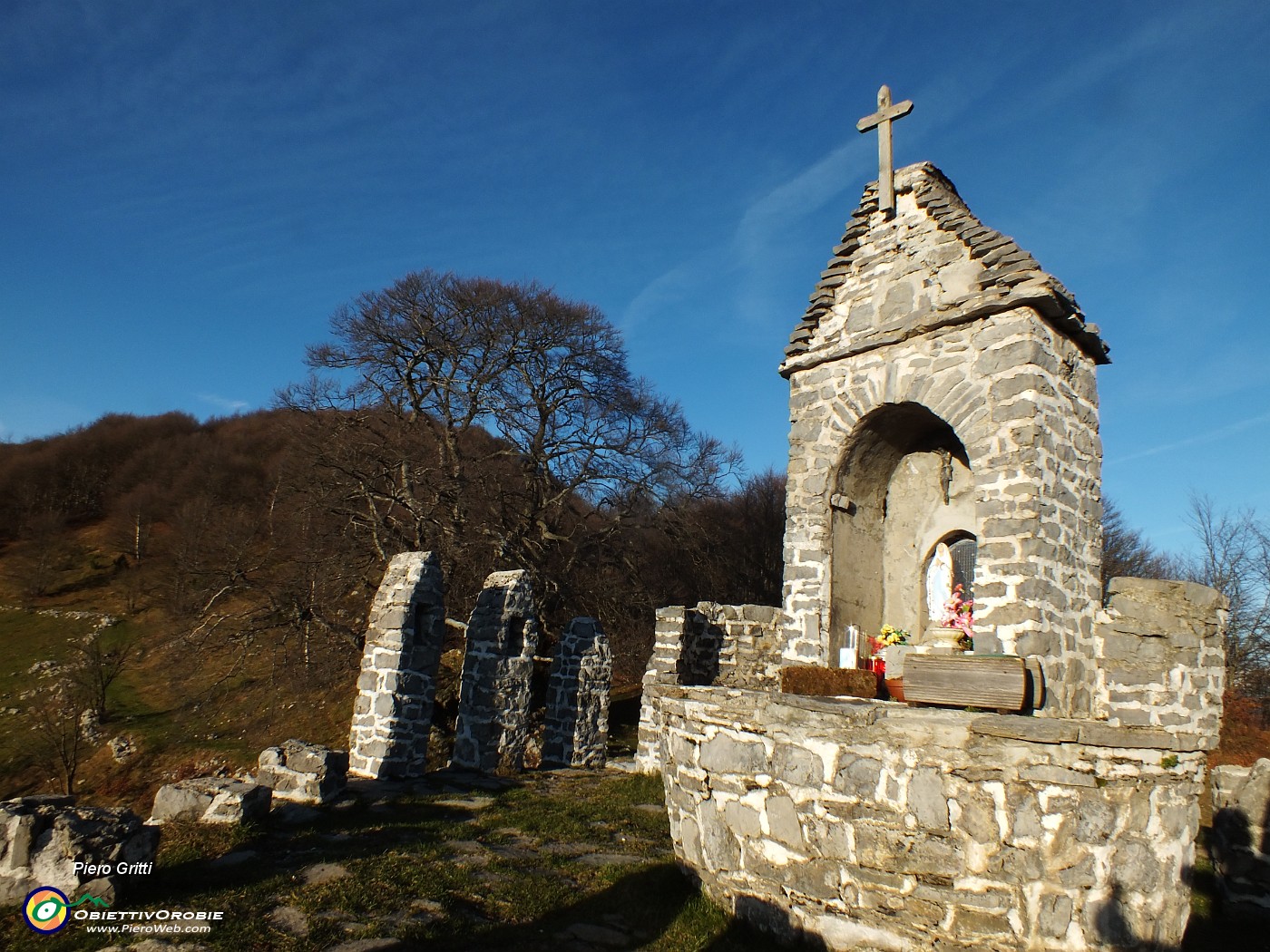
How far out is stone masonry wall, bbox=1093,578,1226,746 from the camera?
718 cm

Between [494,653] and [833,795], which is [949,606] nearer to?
[833,795]

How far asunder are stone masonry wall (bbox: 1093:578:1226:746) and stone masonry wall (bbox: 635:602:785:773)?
3847 mm

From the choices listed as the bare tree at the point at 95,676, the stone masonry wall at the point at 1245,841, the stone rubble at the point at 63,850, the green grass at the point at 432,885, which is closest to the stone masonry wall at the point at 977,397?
the stone masonry wall at the point at 1245,841

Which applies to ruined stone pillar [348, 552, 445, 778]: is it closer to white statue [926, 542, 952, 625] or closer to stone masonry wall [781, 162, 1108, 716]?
stone masonry wall [781, 162, 1108, 716]

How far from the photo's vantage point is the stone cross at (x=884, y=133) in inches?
340

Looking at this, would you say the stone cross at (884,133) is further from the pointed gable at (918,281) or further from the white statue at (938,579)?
the white statue at (938,579)

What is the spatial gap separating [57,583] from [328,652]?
1758 cm

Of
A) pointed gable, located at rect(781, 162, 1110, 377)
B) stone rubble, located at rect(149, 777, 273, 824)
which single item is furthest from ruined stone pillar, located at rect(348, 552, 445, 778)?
pointed gable, located at rect(781, 162, 1110, 377)

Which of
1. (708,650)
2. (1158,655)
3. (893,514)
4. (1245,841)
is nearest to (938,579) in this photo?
(893,514)

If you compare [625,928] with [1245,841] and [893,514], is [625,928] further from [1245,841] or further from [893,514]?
[893,514]

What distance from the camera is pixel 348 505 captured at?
16531mm

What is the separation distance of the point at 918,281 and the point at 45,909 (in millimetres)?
8457

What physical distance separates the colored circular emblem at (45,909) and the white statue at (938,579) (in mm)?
7679

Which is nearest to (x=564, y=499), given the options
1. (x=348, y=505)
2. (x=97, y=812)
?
A: (x=348, y=505)
